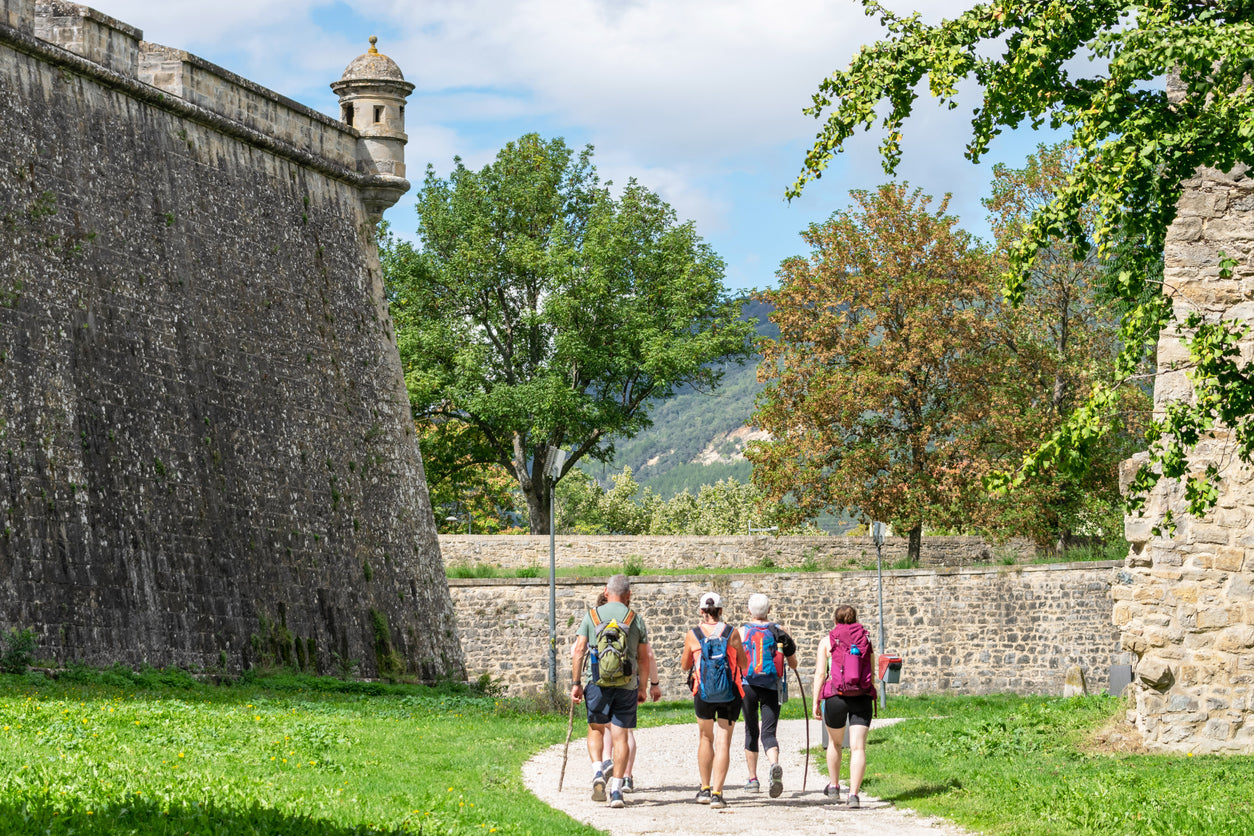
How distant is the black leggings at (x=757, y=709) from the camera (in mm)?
11023

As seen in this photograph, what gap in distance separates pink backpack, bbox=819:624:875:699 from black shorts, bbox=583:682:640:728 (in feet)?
4.57

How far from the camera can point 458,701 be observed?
19.0 m

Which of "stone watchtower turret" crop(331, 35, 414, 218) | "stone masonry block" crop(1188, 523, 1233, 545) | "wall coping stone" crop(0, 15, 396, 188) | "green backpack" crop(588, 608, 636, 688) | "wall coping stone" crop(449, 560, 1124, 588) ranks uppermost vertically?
"stone watchtower turret" crop(331, 35, 414, 218)

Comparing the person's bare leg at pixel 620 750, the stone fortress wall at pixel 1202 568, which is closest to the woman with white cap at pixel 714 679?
the person's bare leg at pixel 620 750

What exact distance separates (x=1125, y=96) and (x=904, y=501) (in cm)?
2677

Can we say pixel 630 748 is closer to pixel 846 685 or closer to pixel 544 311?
pixel 846 685

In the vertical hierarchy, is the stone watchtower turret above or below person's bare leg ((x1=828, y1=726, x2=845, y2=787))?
above

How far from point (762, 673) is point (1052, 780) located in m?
2.10

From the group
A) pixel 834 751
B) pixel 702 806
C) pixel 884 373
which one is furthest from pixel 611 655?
pixel 884 373

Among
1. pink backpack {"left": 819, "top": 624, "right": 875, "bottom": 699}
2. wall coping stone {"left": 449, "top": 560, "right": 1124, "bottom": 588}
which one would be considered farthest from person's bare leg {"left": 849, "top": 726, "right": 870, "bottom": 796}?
wall coping stone {"left": 449, "top": 560, "right": 1124, "bottom": 588}

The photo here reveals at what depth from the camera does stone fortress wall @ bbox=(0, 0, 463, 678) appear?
54.8 ft

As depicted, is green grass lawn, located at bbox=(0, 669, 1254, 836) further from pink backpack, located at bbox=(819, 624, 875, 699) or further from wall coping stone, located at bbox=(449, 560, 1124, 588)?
wall coping stone, located at bbox=(449, 560, 1124, 588)

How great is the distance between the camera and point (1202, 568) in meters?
12.4

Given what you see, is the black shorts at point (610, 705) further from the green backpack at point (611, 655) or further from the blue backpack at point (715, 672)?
the blue backpack at point (715, 672)
